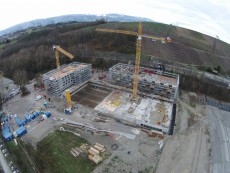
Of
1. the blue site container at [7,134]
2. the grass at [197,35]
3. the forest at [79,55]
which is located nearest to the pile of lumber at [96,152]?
the blue site container at [7,134]

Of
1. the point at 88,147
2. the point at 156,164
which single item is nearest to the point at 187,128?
the point at 156,164

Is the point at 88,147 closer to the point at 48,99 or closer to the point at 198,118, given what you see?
the point at 48,99

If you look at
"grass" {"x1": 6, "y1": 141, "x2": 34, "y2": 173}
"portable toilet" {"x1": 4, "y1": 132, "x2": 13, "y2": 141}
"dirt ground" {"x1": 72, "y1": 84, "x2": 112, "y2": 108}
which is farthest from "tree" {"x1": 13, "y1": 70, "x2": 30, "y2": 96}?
"grass" {"x1": 6, "y1": 141, "x2": 34, "y2": 173}

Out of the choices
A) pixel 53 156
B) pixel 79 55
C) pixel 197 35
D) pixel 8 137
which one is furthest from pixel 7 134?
pixel 197 35

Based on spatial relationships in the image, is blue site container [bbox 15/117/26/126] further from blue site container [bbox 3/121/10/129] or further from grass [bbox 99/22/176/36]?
grass [bbox 99/22/176/36]

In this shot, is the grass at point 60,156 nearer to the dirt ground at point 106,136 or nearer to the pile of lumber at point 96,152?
the pile of lumber at point 96,152

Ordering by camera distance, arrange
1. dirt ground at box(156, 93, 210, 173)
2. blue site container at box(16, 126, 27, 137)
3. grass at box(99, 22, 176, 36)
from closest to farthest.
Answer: dirt ground at box(156, 93, 210, 173) → blue site container at box(16, 126, 27, 137) → grass at box(99, 22, 176, 36)

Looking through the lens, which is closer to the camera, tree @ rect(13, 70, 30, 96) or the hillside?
tree @ rect(13, 70, 30, 96)
